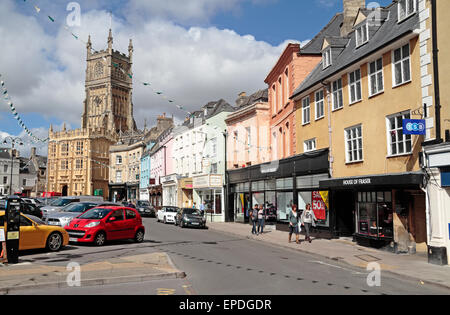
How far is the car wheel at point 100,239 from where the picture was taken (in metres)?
16.0

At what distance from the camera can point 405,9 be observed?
1617 cm

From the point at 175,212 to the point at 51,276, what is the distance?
23.5 m

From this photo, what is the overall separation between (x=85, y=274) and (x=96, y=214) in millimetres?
7703

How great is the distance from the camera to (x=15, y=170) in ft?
279

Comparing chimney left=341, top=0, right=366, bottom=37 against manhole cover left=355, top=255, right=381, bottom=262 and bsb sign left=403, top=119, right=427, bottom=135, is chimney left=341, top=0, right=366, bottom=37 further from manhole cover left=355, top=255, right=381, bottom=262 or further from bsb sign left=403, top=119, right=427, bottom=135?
manhole cover left=355, top=255, right=381, bottom=262

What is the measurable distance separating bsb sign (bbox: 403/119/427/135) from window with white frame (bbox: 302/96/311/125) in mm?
9203

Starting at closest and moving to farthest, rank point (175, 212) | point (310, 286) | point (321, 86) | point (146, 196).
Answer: point (310, 286), point (321, 86), point (175, 212), point (146, 196)

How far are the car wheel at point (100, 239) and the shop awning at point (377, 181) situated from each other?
1027 centimetres

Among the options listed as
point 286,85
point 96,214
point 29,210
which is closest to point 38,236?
point 96,214

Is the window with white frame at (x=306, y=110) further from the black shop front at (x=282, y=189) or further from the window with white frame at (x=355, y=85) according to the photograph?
the window with white frame at (x=355, y=85)

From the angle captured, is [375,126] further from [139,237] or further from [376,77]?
[139,237]

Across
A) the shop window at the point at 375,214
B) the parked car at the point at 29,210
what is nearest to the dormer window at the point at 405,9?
the shop window at the point at 375,214
